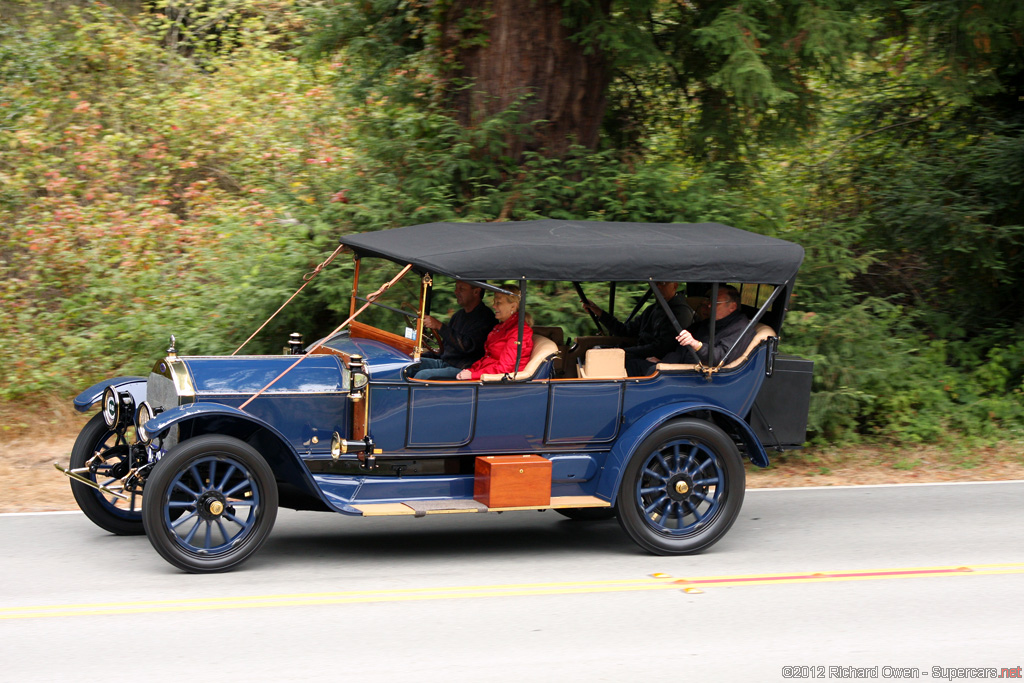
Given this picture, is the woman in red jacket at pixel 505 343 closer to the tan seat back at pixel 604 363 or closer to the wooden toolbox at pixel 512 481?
the tan seat back at pixel 604 363

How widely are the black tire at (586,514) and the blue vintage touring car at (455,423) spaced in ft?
3.21

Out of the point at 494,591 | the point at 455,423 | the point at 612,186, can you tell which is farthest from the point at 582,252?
the point at 612,186

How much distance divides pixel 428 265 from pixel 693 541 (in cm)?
247

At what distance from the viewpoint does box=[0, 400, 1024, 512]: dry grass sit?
30.3ft

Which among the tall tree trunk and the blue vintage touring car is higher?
the tall tree trunk

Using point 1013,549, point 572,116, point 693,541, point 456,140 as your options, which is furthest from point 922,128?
point 693,541

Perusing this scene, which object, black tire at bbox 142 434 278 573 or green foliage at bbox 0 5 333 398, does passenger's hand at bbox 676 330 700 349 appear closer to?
black tire at bbox 142 434 278 573

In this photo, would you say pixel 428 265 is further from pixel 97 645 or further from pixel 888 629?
pixel 888 629

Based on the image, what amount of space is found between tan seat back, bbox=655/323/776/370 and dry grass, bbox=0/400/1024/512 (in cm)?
239

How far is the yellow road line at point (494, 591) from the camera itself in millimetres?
5500

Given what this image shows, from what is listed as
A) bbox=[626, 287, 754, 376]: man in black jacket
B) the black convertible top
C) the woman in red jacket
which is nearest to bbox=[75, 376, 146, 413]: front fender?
the black convertible top

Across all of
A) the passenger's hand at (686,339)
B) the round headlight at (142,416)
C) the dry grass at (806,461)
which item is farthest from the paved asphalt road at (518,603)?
the dry grass at (806,461)

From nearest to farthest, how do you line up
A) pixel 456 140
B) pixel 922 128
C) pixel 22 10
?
pixel 456 140 → pixel 922 128 → pixel 22 10

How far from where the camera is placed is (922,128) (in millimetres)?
13750
